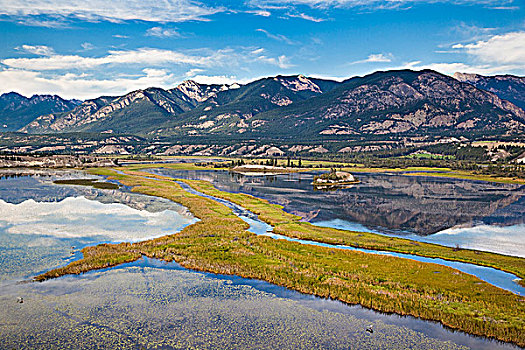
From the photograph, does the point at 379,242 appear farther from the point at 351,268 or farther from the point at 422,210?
the point at 422,210

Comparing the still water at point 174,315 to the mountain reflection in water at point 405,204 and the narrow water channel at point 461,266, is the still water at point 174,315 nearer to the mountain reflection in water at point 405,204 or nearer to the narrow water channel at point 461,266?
the narrow water channel at point 461,266

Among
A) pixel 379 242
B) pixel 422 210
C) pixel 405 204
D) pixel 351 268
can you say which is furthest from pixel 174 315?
pixel 405 204

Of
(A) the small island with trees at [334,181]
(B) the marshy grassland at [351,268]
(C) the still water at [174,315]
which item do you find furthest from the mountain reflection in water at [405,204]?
(C) the still water at [174,315]

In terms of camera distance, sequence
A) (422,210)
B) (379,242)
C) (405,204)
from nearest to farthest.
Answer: (379,242) → (422,210) → (405,204)

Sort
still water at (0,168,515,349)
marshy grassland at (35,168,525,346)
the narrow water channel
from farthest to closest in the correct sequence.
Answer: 1. the narrow water channel
2. marshy grassland at (35,168,525,346)
3. still water at (0,168,515,349)

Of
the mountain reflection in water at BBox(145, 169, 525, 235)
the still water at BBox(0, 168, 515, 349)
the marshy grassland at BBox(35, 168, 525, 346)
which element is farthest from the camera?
the mountain reflection in water at BBox(145, 169, 525, 235)

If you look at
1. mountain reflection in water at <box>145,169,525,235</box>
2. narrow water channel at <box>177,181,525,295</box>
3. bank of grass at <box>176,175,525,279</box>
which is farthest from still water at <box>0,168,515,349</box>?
mountain reflection in water at <box>145,169,525,235</box>

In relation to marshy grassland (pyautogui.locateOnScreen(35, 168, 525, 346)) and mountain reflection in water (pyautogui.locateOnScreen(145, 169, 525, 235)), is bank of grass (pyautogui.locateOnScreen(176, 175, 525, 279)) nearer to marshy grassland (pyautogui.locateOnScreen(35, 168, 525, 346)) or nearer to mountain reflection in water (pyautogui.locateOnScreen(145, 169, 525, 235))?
marshy grassland (pyautogui.locateOnScreen(35, 168, 525, 346))

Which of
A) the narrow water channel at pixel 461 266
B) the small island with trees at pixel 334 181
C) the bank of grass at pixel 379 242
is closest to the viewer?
the narrow water channel at pixel 461 266
